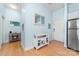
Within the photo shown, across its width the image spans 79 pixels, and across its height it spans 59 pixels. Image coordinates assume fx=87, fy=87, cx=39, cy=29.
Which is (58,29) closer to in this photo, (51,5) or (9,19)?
(51,5)

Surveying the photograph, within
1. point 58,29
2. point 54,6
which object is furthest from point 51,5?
point 58,29

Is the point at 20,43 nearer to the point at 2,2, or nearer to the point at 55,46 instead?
the point at 55,46

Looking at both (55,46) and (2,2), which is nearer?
(2,2)

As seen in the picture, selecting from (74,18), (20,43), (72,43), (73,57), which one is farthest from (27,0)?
(73,57)

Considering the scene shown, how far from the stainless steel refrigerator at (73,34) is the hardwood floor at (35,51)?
0.11 meters

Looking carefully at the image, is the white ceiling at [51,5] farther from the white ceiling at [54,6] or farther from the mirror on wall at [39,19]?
the mirror on wall at [39,19]

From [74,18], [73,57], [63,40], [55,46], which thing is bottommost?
[73,57]

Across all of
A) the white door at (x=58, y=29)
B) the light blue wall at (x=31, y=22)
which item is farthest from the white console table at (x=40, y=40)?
the white door at (x=58, y=29)

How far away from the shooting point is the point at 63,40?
1.63 metres

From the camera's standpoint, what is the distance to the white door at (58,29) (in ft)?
5.40

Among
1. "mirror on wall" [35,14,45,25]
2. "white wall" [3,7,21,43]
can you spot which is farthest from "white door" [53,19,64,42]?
"white wall" [3,7,21,43]

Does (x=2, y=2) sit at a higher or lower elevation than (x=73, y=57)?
higher

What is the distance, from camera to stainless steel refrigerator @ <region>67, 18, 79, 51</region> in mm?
1590

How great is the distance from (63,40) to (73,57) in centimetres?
35
